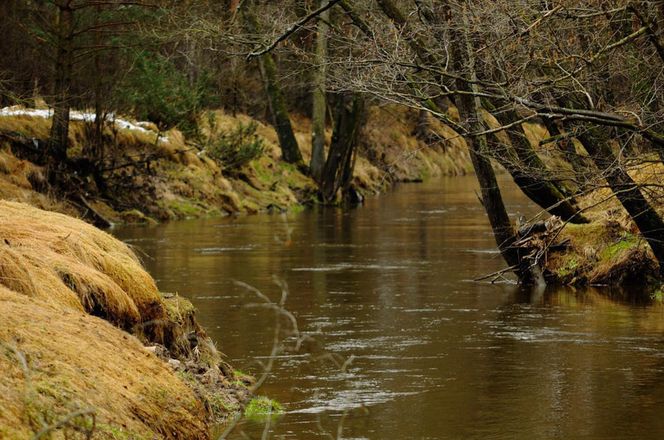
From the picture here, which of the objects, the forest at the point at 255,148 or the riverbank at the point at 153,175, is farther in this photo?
the riverbank at the point at 153,175

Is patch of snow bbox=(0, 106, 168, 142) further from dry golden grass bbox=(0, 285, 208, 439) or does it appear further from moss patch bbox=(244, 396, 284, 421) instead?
dry golden grass bbox=(0, 285, 208, 439)

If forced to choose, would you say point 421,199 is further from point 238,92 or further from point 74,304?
point 74,304

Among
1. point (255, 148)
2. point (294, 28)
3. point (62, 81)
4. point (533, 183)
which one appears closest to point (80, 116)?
point (62, 81)

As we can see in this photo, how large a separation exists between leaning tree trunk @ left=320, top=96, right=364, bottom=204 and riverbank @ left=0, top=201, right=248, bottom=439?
1097 inches

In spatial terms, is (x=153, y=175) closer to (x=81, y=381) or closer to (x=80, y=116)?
(x=80, y=116)

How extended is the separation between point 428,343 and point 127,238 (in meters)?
13.3

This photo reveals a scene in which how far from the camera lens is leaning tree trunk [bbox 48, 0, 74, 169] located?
3036 centimetres

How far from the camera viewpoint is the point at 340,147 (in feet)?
132

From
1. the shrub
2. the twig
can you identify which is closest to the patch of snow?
the shrub

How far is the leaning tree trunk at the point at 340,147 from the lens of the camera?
40188 millimetres

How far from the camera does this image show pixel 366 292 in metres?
18.9

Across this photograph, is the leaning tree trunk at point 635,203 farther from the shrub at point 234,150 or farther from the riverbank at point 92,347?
the shrub at point 234,150

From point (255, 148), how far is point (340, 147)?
311 cm

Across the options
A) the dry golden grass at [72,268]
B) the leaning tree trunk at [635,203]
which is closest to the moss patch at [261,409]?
the dry golden grass at [72,268]
